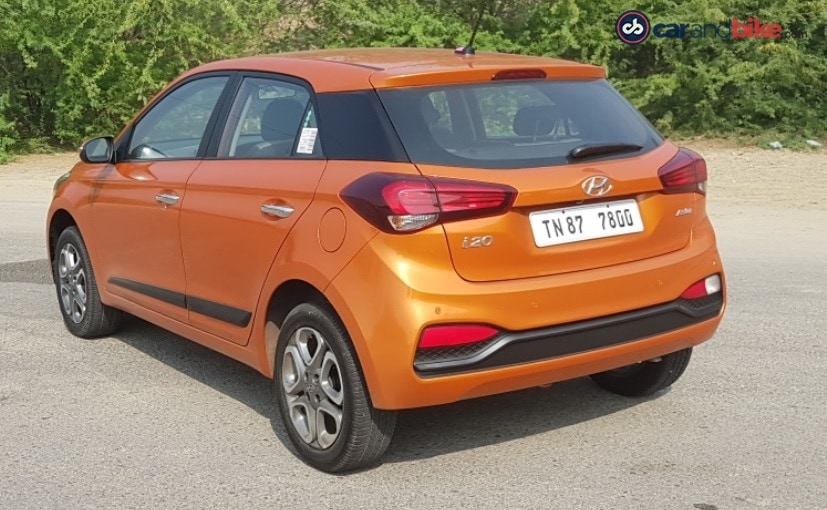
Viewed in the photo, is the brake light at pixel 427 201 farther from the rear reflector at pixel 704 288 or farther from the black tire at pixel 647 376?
the black tire at pixel 647 376

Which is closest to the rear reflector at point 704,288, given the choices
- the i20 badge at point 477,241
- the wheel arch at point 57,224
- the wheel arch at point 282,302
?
the i20 badge at point 477,241

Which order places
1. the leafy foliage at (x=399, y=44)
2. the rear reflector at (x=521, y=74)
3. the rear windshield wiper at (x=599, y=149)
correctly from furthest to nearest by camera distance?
1. the leafy foliage at (x=399, y=44)
2. the rear reflector at (x=521, y=74)
3. the rear windshield wiper at (x=599, y=149)

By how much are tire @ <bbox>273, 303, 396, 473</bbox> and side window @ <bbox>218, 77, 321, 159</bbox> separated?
0.76 meters

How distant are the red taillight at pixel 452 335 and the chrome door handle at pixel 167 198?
74.3 inches

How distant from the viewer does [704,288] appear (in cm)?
492

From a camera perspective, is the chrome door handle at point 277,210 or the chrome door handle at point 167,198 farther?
the chrome door handle at point 167,198

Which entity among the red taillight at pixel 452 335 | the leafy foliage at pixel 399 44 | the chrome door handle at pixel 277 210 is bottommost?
the leafy foliage at pixel 399 44

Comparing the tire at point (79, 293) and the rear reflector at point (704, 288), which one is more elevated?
the rear reflector at point (704, 288)

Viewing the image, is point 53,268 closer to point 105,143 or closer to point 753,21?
point 105,143

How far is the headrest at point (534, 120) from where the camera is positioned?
477 cm

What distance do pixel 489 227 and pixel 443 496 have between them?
105cm

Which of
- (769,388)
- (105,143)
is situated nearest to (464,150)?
(769,388)

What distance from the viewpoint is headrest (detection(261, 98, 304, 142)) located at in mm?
5047

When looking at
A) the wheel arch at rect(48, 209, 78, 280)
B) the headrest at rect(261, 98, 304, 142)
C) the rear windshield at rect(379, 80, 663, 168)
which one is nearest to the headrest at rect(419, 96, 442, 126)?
the rear windshield at rect(379, 80, 663, 168)
